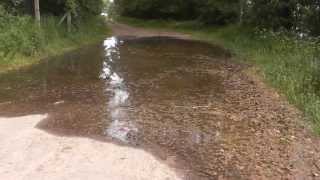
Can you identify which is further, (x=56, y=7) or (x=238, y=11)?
(x=238, y=11)

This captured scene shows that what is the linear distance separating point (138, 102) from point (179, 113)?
125 cm

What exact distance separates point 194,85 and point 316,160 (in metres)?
6.05

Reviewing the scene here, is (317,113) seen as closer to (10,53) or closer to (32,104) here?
(32,104)

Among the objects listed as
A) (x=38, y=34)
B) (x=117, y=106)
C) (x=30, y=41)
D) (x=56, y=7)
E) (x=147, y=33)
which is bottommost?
(x=147, y=33)

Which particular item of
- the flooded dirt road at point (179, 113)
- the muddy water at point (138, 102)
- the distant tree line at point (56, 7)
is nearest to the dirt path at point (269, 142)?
the flooded dirt road at point (179, 113)

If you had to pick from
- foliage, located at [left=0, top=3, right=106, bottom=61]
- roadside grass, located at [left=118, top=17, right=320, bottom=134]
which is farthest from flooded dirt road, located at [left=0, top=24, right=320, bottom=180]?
foliage, located at [left=0, top=3, right=106, bottom=61]

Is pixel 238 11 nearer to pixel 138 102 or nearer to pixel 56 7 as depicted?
pixel 56 7

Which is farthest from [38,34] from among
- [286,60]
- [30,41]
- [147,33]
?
[147,33]

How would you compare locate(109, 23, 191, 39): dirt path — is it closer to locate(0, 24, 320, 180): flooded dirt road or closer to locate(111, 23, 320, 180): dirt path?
locate(0, 24, 320, 180): flooded dirt road

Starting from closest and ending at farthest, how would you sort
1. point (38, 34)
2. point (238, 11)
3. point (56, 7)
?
point (38, 34) < point (56, 7) < point (238, 11)

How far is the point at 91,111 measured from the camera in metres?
10.1

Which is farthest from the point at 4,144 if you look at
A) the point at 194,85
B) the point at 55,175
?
the point at 194,85

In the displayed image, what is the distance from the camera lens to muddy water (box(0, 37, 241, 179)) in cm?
794

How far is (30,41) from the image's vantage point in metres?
18.2
